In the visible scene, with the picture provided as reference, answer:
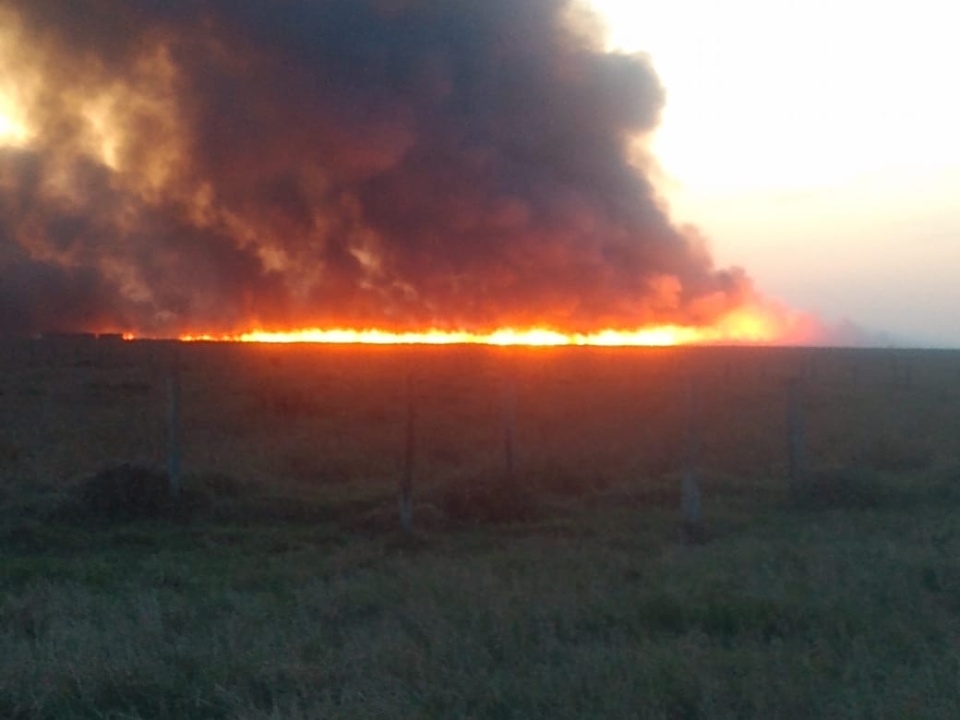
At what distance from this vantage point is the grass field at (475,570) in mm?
5547

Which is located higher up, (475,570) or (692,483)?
(692,483)

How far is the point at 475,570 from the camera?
8727 millimetres

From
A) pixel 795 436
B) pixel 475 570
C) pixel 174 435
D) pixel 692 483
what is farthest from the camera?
pixel 795 436

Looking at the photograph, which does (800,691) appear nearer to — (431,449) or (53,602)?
(53,602)

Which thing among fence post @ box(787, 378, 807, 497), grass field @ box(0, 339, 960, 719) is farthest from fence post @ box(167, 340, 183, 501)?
fence post @ box(787, 378, 807, 497)


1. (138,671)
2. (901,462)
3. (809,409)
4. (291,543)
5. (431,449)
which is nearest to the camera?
(138,671)

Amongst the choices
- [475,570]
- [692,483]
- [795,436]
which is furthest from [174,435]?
[795,436]

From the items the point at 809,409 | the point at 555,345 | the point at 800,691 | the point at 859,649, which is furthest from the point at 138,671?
the point at 555,345

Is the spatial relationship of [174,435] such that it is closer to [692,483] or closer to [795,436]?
[692,483]

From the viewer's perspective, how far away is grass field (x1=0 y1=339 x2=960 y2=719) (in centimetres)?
555

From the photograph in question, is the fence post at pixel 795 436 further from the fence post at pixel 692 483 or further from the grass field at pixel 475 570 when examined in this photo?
the fence post at pixel 692 483

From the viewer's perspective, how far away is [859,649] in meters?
6.20

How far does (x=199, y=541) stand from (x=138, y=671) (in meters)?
5.71

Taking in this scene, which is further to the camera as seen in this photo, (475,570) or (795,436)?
(795,436)
